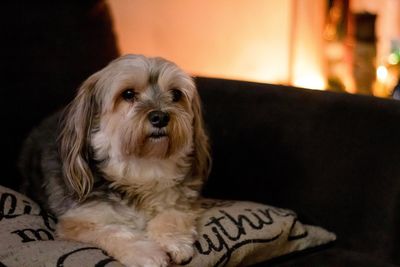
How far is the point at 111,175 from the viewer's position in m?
1.24

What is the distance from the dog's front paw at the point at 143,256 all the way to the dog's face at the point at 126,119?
20 centimetres

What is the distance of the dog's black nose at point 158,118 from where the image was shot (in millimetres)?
1169

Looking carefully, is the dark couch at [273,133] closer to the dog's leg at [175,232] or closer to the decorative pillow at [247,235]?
the decorative pillow at [247,235]

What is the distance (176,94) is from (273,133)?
1.10 ft

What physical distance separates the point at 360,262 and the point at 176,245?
454 mm

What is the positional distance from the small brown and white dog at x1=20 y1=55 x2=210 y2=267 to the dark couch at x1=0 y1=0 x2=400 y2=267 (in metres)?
0.26

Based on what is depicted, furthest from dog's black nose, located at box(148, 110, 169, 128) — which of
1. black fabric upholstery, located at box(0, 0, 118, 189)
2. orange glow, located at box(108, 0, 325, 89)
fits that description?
orange glow, located at box(108, 0, 325, 89)

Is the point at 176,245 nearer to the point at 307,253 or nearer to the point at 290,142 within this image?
the point at 307,253

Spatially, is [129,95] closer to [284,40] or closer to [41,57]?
[41,57]

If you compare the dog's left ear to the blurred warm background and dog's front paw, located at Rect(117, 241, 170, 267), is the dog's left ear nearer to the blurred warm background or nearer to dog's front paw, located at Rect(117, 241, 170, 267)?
dog's front paw, located at Rect(117, 241, 170, 267)

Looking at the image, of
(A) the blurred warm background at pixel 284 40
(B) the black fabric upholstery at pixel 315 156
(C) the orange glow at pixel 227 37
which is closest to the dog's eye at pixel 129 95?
(B) the black fabric upholstery at pixel 315 156

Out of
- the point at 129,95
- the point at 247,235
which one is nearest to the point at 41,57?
the point at 129,95

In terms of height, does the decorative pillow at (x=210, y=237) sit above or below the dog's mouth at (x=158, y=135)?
below

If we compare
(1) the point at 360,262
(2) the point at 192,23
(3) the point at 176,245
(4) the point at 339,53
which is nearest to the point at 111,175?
(3) the point at 176,245
